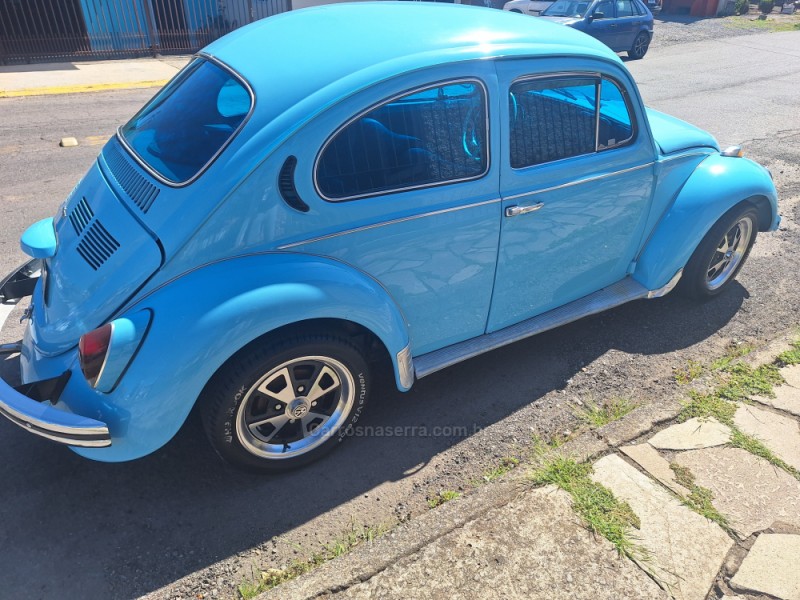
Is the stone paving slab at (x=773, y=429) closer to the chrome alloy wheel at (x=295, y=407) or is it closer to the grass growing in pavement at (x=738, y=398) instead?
the grass growing in pavement at (x=738, y=398)

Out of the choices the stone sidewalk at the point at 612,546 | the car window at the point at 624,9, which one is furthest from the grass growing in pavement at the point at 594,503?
the car window at the point at 624,9

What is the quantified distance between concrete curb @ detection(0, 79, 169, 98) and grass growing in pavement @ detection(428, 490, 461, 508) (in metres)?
11.1

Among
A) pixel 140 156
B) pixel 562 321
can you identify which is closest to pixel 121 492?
pixel 140 156

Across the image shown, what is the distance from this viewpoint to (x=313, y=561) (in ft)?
8.50

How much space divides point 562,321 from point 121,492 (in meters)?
2.59

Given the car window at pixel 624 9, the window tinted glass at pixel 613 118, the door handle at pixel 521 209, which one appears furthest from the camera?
the car window at pixel 624 9

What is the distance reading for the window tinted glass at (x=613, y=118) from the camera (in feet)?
11.5

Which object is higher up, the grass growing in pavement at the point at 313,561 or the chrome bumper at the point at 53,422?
the chrome bumper at the point at 53,422

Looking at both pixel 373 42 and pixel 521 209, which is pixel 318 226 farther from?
pixel 521 209

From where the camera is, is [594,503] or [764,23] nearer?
[594,503]

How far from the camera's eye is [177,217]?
2.51m

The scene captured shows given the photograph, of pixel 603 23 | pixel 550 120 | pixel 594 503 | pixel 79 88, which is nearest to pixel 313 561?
pixel 594 503

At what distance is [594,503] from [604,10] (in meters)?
14.2

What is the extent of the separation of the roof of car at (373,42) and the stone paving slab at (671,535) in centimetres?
219
